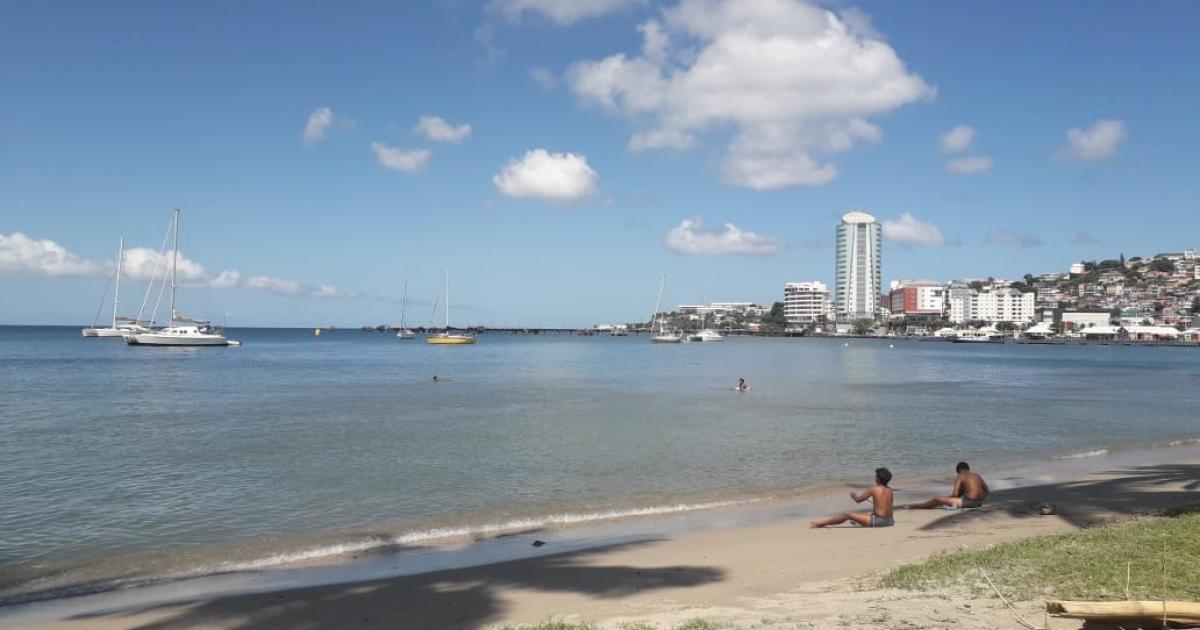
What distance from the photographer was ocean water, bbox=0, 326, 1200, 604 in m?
14.8

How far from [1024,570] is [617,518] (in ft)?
27.1

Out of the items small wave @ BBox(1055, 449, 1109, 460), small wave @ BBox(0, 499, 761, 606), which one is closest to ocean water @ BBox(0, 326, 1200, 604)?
small wave @ BBox(0, 499, 761, 606)

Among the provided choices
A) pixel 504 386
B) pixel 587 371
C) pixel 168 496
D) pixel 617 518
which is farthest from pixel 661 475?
pixel 587 371

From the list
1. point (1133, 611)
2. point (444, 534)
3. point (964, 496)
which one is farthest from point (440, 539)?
point (1133, 611)

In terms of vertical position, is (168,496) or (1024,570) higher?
(1024,570)

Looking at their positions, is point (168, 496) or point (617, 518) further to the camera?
point (168, 496)

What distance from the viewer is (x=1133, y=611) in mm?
5879

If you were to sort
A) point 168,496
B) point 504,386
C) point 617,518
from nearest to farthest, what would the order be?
point 617,518 < point 168,496 < point 504,386

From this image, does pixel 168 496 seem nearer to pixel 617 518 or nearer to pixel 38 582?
pixel 38 582

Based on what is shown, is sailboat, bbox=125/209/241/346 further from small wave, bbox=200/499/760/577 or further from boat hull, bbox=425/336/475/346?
small wave, bbox=200/499/760/577

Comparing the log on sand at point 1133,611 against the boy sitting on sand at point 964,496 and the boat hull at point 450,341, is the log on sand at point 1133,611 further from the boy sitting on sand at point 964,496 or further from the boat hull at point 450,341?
the boat hull at point 450,341

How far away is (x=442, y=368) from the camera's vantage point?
3002 inches

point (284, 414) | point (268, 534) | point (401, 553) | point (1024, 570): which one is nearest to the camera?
point (1024, 570)

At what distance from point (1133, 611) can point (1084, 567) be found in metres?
3.74
